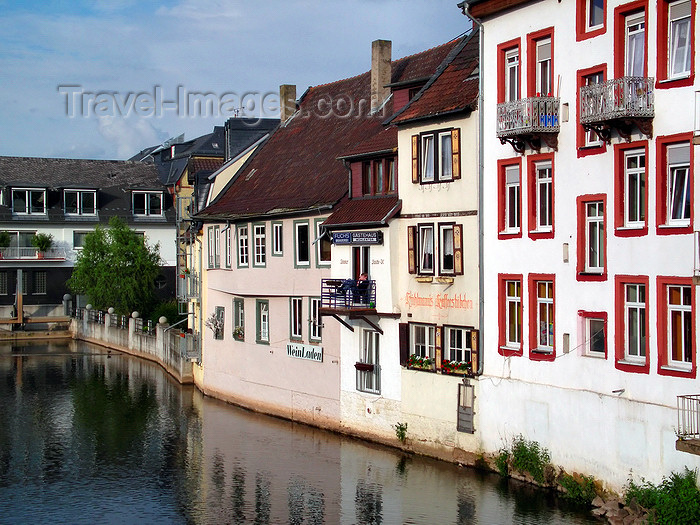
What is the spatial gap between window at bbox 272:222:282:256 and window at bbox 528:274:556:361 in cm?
1450

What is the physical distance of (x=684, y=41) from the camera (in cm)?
2239

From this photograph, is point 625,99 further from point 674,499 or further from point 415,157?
point 415,157

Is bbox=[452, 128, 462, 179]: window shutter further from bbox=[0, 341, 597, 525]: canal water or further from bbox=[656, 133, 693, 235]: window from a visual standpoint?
bbox=[0, 341, 597, 525]: canal water

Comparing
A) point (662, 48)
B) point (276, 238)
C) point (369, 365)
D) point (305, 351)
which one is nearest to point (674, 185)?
point (662, 48)

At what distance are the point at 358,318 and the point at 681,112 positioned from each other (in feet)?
46.6

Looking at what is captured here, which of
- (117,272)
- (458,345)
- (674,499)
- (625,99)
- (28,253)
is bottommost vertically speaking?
(674,499)

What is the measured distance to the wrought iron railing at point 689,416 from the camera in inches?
842

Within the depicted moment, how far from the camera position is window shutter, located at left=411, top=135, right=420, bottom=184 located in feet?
104

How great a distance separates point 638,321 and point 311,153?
21.4 m

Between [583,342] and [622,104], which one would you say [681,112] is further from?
[583,342]

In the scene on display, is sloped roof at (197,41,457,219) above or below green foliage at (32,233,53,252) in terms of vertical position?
above

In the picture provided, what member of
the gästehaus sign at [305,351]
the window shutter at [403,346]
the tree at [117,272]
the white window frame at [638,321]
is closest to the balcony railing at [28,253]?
the tree at [117,272]

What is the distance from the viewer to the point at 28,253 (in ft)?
272

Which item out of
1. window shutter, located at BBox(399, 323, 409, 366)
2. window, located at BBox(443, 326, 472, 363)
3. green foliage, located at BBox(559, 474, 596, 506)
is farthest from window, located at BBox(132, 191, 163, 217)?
green foliage, located at BBox(559, 474, 596, 506)
